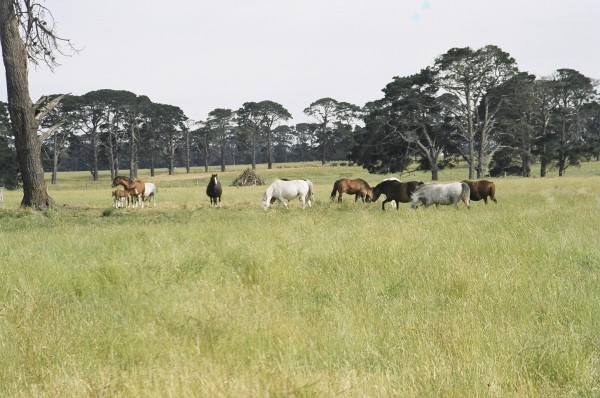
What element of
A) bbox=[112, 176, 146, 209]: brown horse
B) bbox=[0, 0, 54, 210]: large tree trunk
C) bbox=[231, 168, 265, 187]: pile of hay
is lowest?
bbox=[231, 168, 265, 187]: pile of hay

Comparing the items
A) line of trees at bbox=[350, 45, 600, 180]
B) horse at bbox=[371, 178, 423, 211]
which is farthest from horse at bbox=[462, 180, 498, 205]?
line of trees at bbox=[350, 45, 600, 180]

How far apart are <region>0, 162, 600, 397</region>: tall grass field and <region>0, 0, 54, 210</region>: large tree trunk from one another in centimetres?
915

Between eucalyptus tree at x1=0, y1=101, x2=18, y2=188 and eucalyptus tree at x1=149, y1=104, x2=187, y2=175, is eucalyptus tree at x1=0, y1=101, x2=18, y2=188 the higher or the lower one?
the lower one

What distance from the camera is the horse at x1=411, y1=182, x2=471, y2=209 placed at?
15.8 m

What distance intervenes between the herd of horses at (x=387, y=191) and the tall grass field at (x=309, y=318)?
8.31m

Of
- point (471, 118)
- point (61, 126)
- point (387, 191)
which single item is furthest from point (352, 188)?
point (61, 126)

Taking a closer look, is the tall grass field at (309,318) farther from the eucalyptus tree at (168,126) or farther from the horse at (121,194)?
the eucalyptus tree at (168,126)

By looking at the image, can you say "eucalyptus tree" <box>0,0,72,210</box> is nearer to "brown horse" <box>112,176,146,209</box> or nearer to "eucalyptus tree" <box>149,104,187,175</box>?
"brown horse" <box>112,176,146,209</box>

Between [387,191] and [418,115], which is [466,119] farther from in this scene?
[387,191]

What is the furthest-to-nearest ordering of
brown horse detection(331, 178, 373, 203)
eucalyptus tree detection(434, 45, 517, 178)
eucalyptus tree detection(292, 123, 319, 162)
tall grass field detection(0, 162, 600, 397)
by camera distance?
eucalyptus tree detection(292, 123, 319, 162)
eucalyptus tree detection(434, 45, 517, 178)
brown horse detection(331, 178, 373, 203)
tall grass field detection(0, 162, 600, 397)

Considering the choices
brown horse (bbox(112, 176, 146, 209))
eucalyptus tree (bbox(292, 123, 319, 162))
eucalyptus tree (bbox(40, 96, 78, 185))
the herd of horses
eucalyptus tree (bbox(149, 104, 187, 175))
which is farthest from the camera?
eucalyptus tree (bbox(292, 123, 319, 162))

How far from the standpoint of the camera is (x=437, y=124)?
46875mm

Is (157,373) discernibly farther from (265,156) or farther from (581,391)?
(265,156)

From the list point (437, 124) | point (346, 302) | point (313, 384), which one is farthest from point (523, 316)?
point (437, 124)
